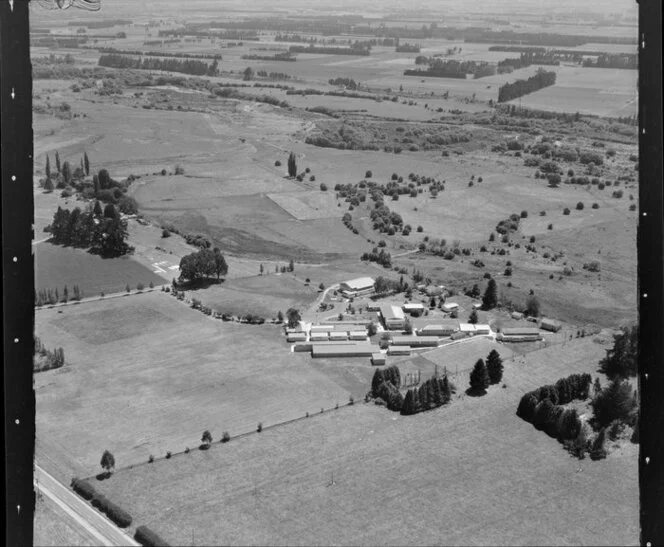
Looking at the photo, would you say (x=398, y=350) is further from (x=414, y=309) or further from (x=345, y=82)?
(x=345, y=82)

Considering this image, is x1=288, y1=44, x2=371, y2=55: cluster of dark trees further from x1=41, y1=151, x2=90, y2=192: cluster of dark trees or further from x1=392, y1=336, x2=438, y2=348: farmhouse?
x1=392, y1=336, x2=438, y2=348: farmhouse

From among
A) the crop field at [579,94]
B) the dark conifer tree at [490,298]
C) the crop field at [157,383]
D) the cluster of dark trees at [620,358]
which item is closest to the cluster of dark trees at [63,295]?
the crop field at [157,383]

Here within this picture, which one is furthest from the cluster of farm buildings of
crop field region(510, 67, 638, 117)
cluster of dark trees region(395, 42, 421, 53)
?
cluster of dark trees region(395, 42, 421, 53)

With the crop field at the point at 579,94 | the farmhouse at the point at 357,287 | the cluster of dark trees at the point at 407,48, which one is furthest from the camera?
the cluster of dark trees at the point at 407,48

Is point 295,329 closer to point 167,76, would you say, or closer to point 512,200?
point 512,200

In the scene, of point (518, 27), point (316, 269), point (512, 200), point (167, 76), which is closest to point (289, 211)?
point (316, 269)

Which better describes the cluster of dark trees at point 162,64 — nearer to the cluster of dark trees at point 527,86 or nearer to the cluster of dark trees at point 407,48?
the cluster of dark trees at point 407,48
